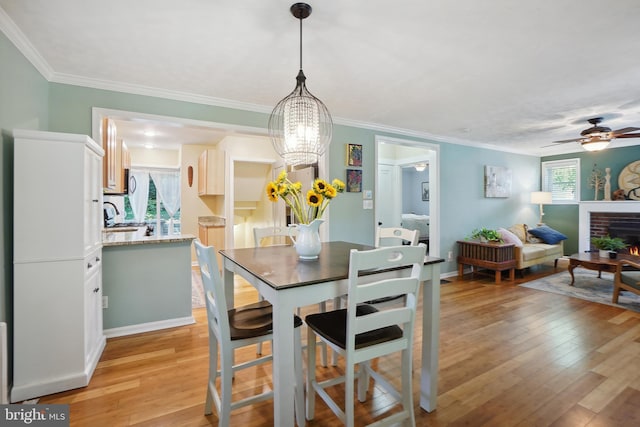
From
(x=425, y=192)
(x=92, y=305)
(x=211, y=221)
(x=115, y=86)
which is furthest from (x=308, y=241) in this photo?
(x=425, y=192)

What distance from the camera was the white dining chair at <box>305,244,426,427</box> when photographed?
1.34 m

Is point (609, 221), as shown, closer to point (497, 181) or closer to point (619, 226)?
point (619, 226)

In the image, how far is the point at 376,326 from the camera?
1411 mm

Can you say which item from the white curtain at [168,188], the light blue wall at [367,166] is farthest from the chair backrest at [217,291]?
the white curtain at [168,188]

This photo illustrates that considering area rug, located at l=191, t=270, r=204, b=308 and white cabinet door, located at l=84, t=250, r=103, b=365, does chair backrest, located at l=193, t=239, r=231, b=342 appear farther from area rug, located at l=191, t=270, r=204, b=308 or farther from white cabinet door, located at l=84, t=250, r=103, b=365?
area rug, located at l=191, t=270, r=204, b=308

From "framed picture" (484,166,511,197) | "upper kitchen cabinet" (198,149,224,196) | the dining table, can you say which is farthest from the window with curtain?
"framed picture" (484,166,511,197)

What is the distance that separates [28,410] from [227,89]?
103 inches

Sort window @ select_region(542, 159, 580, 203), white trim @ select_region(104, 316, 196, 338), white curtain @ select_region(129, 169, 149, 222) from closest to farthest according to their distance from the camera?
white trim @ select_region(104, 316, 196, 338)
window @ select_region(542, 159, 580, 203)
white curtain @ select_region(129, 169, 149, 222)

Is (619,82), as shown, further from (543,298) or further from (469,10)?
(543,298)

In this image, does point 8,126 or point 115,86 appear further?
point 115,86

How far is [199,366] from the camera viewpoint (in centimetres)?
224

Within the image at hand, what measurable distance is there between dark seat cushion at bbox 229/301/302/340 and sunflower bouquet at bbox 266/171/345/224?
0.59 metres

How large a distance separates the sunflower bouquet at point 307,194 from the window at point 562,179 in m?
6.43

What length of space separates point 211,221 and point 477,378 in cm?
501
